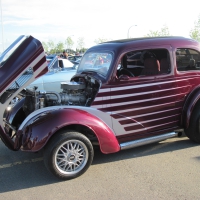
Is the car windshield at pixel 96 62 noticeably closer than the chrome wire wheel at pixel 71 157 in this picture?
No

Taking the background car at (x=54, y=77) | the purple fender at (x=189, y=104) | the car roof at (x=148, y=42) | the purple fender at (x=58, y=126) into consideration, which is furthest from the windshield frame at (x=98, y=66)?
the background car at (x=54, y=77)

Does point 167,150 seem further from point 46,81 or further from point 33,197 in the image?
point 46,81

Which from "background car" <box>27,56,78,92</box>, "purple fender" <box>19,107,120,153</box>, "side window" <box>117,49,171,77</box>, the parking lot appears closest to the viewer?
the parking lot

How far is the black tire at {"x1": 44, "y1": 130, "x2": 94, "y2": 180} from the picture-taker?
3525 millimetres

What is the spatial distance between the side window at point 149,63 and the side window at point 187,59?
24 centimetres

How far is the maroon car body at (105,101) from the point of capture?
364cm

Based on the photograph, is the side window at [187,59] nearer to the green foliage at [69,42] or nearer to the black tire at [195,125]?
the black tire at [195,125]

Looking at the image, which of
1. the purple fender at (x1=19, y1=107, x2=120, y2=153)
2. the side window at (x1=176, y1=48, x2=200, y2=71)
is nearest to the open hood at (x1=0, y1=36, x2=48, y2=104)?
the purple fender at (x1=19, y1=107, x2=120, y2=153)

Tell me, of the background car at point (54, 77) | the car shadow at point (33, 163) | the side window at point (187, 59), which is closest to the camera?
the car shadow at point (33, 163)

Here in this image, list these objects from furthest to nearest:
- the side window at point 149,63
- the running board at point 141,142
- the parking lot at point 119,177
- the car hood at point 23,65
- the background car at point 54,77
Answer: the background car at point 54,77 → the side window at point 149,63 → the running board at point 141,142 → the car hood at point 23,65 → the parking lot at point 119,177

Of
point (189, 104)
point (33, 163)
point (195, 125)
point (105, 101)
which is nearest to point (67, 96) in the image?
point (105, 101)

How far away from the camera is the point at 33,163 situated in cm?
425

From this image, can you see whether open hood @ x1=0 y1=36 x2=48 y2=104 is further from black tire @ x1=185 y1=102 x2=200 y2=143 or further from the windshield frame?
black tire @ x1=185 y1=102 x2=200 y2=143

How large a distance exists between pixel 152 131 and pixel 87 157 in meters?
1.36
